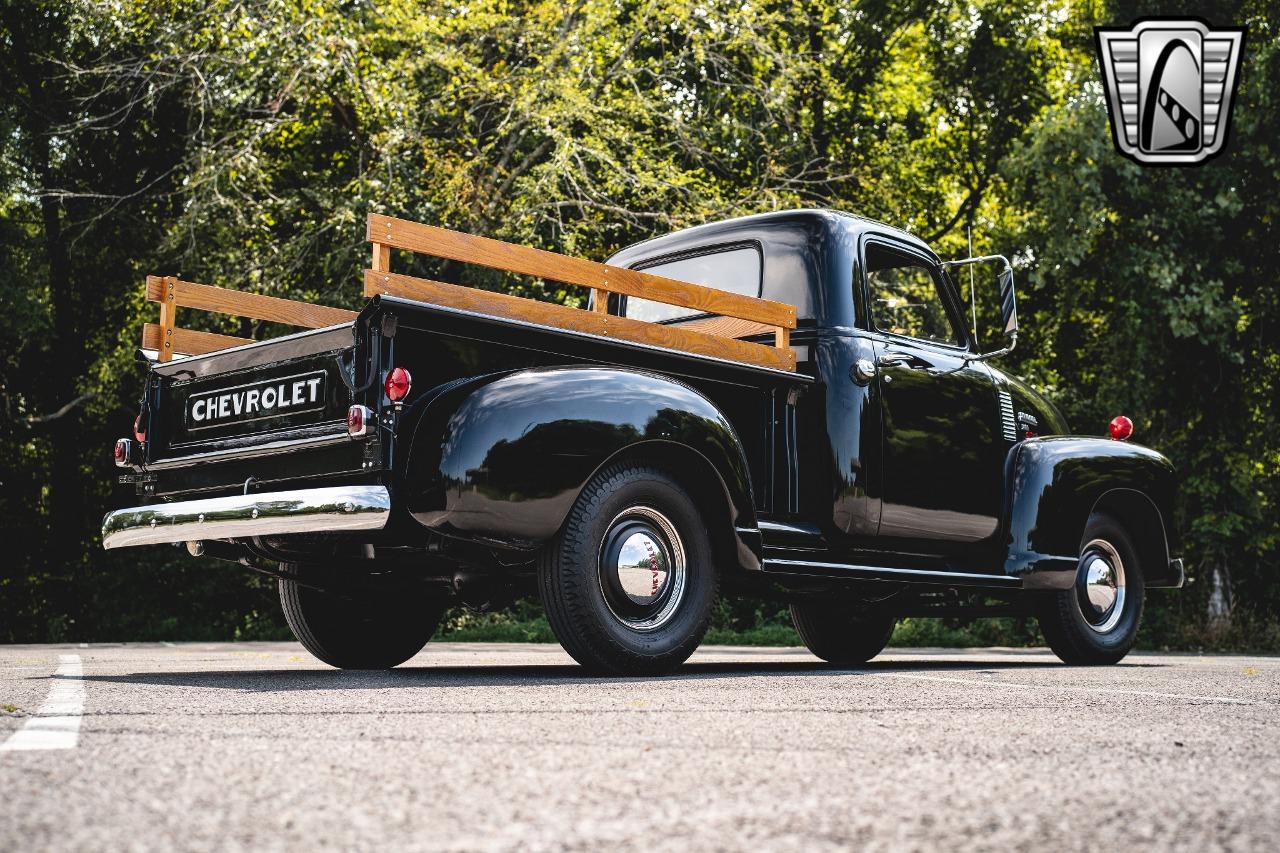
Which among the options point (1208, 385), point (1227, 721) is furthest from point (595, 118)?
point (1227, 721)

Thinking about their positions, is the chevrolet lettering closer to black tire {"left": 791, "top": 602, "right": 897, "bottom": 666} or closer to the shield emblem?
black tire {"left": 791, "top": 602, "right": 897, "bottom": 666}

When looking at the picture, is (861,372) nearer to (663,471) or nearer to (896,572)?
(896,572)

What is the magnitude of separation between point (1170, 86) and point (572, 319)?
451 inches

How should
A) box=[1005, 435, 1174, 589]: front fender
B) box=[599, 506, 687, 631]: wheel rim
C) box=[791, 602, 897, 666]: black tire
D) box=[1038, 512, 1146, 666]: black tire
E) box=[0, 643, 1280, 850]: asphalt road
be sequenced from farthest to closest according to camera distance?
box=[791, 602, 897, 666]: black tire, box=[1038, 512, 1146, 666]: black tire, box=[1005, 435, 1174, 589]: front fender, box=[599, 506, 687, 631]: wheel rim, box=[0, 643, 1280, 850]: asphalt road

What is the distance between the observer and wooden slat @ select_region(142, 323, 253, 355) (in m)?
6.78

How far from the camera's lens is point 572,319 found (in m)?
6.05

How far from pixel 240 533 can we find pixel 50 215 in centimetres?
1602

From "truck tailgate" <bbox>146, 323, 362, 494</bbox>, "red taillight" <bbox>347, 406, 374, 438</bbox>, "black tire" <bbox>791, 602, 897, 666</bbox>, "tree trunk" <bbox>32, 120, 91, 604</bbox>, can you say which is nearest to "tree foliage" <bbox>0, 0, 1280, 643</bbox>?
"tree trunk" <bbox>32, 120, 91, 604</bbox>

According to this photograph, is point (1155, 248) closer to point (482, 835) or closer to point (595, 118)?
point (595, 118)

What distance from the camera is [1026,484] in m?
8.05

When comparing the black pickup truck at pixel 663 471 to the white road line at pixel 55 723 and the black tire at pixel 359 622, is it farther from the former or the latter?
the white road line at pixel 55 723

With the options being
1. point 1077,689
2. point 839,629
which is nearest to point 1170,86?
point 839,629

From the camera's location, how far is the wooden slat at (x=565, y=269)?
563 cm

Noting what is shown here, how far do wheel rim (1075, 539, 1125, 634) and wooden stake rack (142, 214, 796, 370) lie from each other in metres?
2.57
